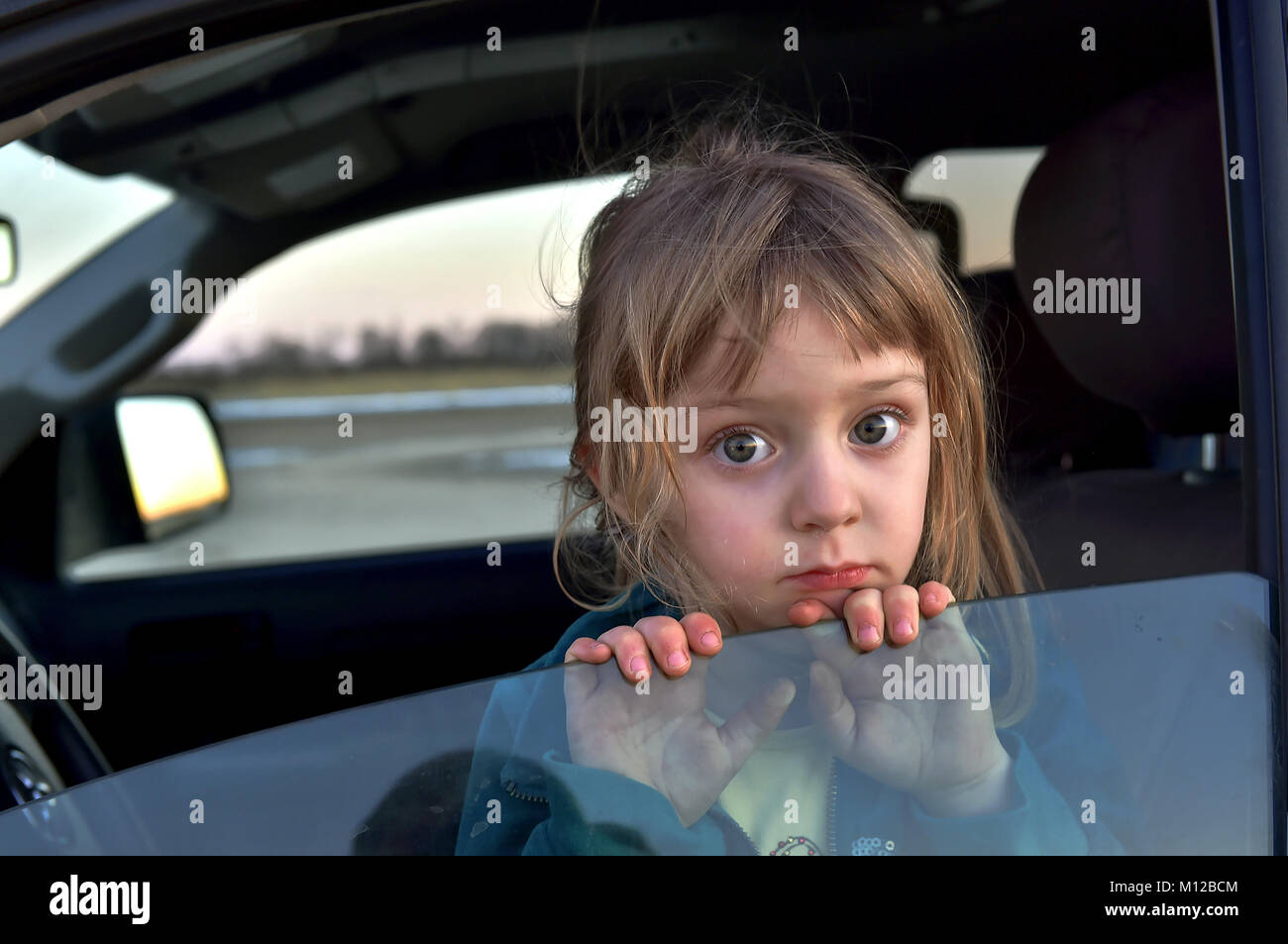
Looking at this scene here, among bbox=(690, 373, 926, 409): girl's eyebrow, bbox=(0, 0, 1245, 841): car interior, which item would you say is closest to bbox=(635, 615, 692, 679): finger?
bbox=(690, 373, 926, 409): girl's eyebrow

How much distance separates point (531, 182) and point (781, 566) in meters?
1.27

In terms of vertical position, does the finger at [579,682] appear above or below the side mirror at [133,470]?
below

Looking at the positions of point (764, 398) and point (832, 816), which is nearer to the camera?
point (832, 816)

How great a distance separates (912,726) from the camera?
33.7 inches

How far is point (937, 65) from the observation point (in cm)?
192

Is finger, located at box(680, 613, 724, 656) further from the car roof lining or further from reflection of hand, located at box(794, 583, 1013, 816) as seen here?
the car roof lining

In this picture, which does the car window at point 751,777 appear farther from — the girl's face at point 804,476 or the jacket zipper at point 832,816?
the girl's face at point 804,476

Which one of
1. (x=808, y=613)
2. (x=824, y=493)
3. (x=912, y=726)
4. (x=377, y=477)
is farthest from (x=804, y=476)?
(x=377, y=477)

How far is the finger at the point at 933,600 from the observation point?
2.94ft

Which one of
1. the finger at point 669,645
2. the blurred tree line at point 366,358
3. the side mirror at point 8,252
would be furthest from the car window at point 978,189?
the blurred tree line at point 366,358

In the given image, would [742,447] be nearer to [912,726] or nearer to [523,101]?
[912,726]

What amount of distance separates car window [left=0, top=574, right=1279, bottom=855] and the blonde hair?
0.80 ft

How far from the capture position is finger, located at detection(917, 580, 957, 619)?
0.90 metres
